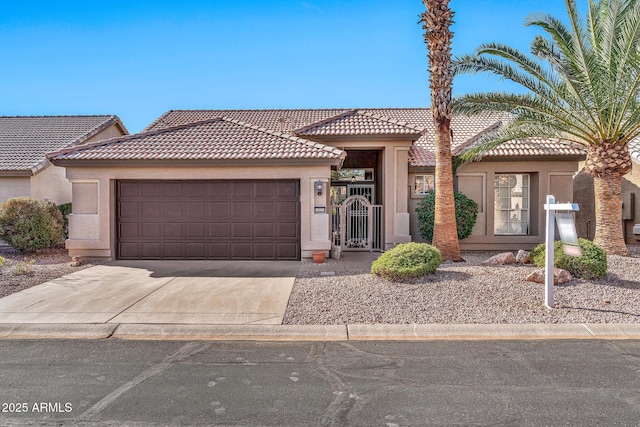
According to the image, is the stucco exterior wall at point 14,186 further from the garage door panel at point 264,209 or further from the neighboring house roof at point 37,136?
the garage door panel at point 264,209

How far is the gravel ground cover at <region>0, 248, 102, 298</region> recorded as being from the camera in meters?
8.66

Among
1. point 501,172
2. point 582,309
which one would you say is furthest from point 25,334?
point 501,172

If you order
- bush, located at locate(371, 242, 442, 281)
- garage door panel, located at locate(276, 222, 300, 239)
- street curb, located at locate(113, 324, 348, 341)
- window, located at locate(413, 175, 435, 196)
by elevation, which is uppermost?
window, located at locate(413, 175, 435, 196)

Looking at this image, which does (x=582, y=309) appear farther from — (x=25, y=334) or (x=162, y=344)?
(x=25, y=334)

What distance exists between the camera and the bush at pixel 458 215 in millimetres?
13266

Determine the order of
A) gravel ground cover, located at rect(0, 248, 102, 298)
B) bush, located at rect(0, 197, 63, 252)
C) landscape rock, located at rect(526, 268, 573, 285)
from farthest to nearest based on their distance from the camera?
bush, located at rect(0, 197, 63, 252) < gravel ground cover, located at rect(0, 248, 102, 298) < landscape rock, located at rect(526, 268, 573, 285)

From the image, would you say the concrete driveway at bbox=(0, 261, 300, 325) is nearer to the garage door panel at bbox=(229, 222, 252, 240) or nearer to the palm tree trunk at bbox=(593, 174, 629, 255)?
the garage door panel at bbox=(229, 222, 252, 240)

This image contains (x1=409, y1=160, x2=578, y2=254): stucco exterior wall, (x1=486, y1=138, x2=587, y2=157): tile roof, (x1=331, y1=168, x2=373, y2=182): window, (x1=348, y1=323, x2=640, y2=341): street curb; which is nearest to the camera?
(x1=348, y1=323, x2=640, y2=341): street curb

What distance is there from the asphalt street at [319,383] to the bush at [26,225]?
8.61 meters

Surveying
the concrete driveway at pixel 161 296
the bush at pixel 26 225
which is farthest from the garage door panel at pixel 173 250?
the bush at pixel 26 225

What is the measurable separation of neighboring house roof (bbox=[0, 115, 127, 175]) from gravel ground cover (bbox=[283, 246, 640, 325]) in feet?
47.2

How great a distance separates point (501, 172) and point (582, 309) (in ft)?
28.1

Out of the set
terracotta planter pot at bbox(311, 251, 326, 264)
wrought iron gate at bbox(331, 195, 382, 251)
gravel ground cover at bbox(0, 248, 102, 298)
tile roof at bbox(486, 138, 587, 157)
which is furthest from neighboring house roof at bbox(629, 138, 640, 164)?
gravel ground cover at bbox(0, 248, 102, 298)

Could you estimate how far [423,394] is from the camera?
162 inches
